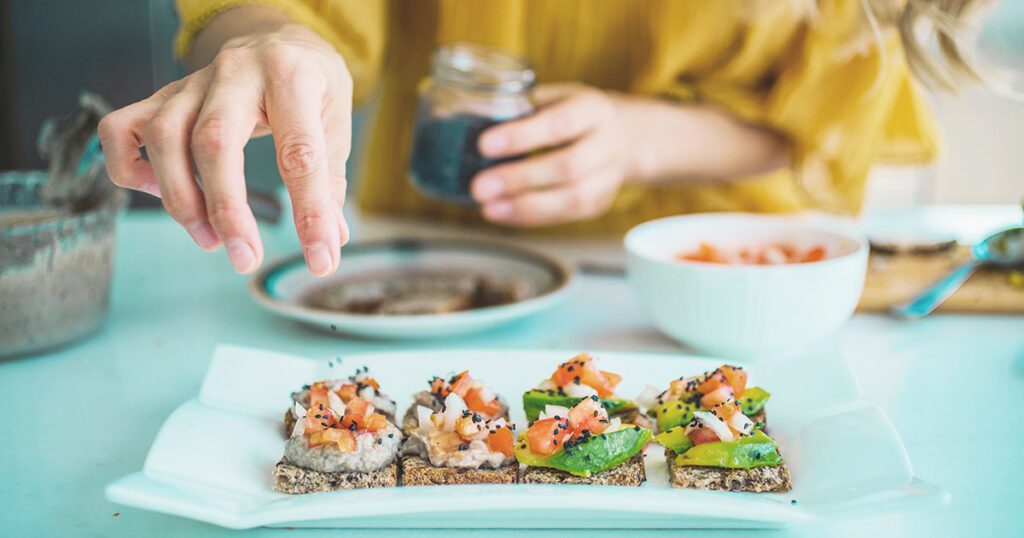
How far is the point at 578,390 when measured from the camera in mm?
875

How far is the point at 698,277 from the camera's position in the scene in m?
1.04

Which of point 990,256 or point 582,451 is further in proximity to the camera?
point 990,256

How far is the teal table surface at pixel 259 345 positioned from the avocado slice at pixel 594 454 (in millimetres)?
60

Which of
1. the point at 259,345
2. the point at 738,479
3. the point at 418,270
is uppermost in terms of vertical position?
the point at 418,270

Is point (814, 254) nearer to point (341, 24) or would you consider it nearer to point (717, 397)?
point (717, 397)

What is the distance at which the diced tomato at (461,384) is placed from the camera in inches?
34.6

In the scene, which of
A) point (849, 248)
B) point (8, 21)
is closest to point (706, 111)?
point (849, 248)

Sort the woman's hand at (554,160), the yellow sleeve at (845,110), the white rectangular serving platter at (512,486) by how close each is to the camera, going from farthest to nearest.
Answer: the yellow sleeve at (845,110) → the woman's hand at (554,160) → the white rectangular serving platter at (512,486)

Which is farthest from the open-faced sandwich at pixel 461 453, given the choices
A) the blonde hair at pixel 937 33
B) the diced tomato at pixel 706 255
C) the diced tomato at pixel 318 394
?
the blonde hair at pixel 937 33

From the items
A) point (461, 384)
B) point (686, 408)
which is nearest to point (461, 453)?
point (461, 384)

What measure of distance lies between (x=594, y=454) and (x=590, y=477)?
0.02 m

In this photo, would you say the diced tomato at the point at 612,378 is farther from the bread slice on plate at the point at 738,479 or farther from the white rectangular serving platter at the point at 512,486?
the bread slice on plate at the point at 738,479

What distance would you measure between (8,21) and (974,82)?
2.83 metres

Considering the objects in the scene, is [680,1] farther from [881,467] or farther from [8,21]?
[8,21]
